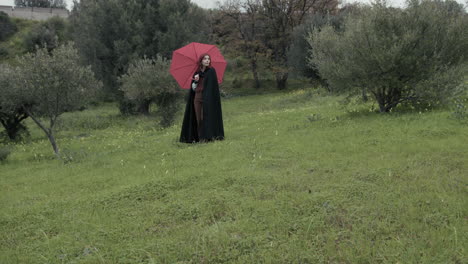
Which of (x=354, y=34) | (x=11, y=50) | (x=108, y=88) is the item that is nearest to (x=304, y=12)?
(x=108, y=88)

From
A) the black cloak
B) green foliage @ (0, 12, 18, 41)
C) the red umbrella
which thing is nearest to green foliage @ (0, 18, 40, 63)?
green foliage @ (0, 12, 18, 41)

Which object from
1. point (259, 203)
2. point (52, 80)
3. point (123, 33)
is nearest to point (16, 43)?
point (123, 33)

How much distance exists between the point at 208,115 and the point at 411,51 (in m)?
6.66

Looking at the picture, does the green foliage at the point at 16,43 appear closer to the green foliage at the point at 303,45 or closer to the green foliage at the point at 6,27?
the green foliage at the point at 6,27

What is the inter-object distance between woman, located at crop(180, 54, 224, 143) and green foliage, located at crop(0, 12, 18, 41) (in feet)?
168

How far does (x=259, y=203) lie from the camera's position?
5734mm

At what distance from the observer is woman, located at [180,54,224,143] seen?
1100cm

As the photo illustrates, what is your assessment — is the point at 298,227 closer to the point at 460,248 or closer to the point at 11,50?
the point at 460,248

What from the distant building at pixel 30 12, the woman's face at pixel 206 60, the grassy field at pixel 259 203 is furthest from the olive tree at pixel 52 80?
the distant building at pixel 30 12

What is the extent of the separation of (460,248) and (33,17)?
72239 millimetres

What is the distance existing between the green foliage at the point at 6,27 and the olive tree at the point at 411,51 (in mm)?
53609

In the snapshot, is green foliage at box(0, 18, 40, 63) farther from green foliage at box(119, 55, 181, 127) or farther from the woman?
the woman

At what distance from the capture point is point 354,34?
1253 cm

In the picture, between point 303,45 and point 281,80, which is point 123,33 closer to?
point 303,45
